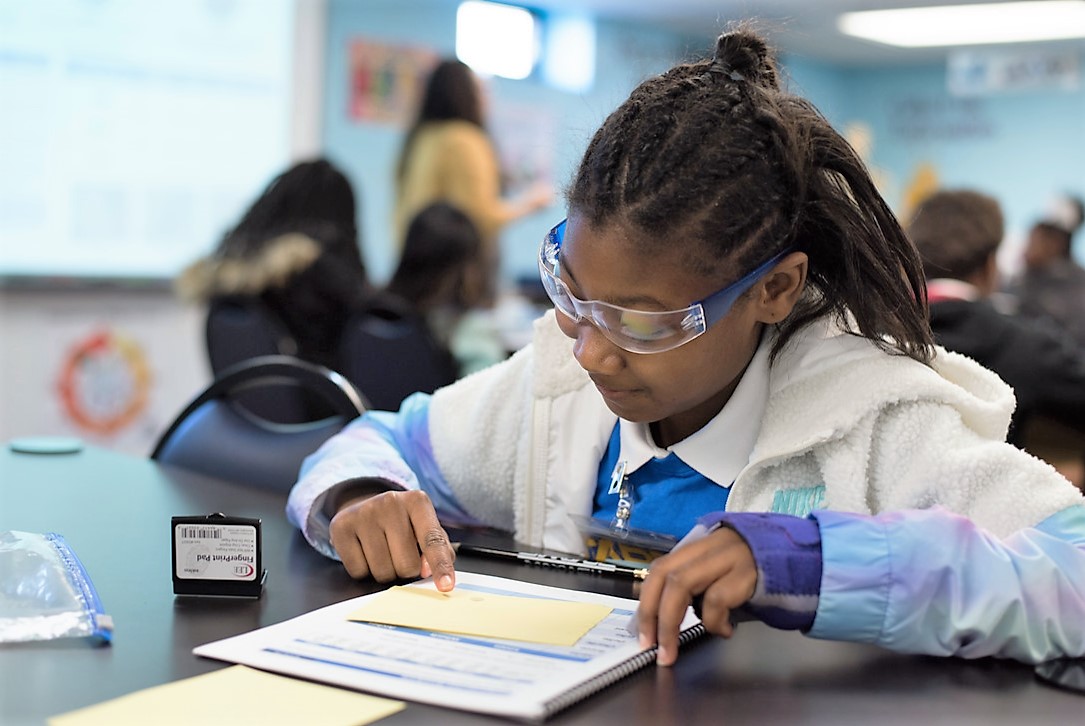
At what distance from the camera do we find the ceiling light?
23.4ft

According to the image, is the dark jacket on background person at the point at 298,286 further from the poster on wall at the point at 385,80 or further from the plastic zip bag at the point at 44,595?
the poster on wall at the point at 385,80

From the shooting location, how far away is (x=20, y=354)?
14.6 feet

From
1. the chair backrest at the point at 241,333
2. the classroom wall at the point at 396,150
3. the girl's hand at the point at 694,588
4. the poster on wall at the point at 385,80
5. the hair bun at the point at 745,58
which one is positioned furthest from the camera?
the poster on wall at the point at 385,80

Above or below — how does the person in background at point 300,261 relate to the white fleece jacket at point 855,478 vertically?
above

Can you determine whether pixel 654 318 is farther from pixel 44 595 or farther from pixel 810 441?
pixel 44 595

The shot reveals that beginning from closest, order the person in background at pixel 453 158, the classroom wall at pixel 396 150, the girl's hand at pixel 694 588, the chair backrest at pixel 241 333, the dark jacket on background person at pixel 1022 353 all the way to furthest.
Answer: the girl's hand at pixel 694 588 < the dark jacket on background person at pixel 1022 353 < the chair backrest at pixel 241 333 < the person in background at pixel 453 158 < the classroom wall at pixel 396 150

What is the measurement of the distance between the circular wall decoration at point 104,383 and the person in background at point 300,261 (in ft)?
4.79

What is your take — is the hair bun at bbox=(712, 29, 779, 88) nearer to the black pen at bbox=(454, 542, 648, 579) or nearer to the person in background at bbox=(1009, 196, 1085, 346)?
the black pen at bbox=(454, 542, 648, 579)

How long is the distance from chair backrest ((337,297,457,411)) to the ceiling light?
514 cm

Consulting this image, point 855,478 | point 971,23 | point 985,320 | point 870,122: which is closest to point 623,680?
point 855,478

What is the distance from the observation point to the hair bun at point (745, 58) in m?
1.10

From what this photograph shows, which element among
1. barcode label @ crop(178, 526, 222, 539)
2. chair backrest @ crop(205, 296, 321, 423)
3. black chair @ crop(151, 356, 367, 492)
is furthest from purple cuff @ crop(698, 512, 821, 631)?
chair backrest @ crop(205, 296, 321, 423)

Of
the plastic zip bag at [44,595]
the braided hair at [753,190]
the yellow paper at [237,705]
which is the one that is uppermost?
the braided hair at [753,190]

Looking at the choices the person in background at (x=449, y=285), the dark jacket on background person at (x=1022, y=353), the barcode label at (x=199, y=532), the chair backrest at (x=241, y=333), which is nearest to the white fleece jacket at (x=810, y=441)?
the barcode label at (x=199, y=532)
